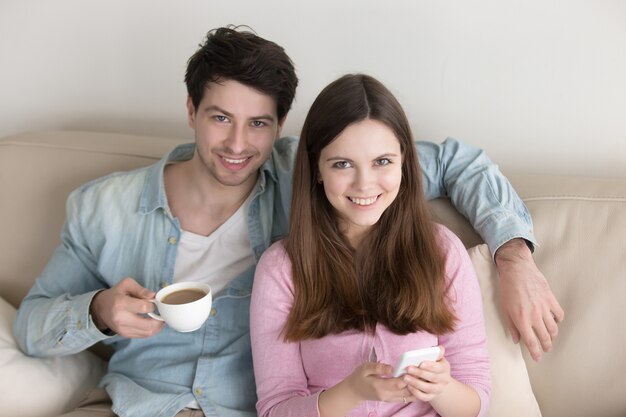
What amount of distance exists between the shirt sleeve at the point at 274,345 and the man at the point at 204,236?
17 cm

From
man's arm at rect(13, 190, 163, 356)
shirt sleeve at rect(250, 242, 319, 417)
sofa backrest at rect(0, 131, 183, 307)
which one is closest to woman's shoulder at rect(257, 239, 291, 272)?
shirt sleeve at rect(250, 242, 319, 417)

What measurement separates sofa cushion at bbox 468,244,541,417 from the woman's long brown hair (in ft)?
0.48

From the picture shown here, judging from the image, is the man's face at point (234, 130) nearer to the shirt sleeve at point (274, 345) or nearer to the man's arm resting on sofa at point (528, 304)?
the shirt sleeve at point (274, 345)

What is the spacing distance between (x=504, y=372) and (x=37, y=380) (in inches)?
41.4

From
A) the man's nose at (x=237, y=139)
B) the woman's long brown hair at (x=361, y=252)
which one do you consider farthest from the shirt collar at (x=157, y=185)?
the woman's long brown hair at (x=361, y=252)

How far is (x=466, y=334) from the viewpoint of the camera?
1.28 metres

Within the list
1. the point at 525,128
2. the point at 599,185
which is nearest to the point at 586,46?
the point at 525,128

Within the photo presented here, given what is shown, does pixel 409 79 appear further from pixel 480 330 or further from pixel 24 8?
pixel 24 8

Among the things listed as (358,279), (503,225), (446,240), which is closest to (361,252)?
(358,279)

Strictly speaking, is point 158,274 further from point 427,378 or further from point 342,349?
point 427,378

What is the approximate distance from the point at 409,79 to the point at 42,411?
4.11ft

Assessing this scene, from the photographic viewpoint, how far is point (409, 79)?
1772 millimetres

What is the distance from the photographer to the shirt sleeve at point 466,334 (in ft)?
4.18

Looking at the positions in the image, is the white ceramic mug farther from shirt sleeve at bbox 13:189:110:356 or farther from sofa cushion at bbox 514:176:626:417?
sofa cushion at bbox 514:176:626:417
